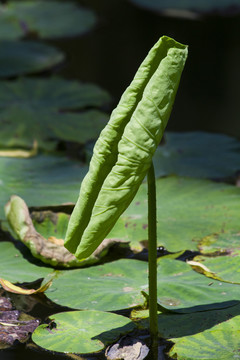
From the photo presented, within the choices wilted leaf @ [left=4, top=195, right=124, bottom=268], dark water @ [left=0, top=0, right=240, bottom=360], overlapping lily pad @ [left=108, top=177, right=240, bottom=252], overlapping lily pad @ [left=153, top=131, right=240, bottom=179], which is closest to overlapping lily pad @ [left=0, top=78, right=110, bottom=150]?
dark water @ [left=0, top=0, right=240, bottom=360]

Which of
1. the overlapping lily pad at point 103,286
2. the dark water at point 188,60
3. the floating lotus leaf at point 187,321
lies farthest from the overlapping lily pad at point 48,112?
the floating lotus leaf at point 187,321

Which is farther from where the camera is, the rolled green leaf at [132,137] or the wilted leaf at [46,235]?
the wilted leaf at [46,235]

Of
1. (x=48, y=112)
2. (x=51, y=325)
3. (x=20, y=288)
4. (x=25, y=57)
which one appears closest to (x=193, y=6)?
(x=25, y=57)

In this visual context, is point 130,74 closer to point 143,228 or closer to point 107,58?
point 107,58

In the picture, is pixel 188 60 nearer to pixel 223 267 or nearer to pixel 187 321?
pixel 223 267

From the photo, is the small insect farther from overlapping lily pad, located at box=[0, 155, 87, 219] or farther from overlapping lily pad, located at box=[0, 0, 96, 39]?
overlapping lily pad, located at box=[0, 0, 96, 39]

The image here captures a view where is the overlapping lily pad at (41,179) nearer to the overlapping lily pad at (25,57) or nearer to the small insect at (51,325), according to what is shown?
the small insect at (51,325)
